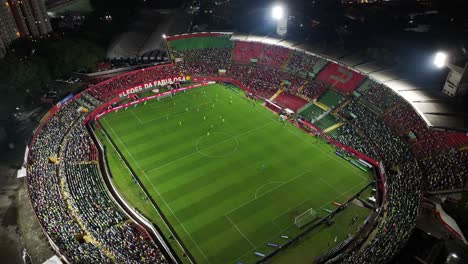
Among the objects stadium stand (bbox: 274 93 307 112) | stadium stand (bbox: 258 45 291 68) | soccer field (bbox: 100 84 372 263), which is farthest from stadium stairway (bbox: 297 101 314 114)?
stadium stand (bbox: 258 45 291 68)

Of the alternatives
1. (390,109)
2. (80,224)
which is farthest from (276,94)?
(80,224)

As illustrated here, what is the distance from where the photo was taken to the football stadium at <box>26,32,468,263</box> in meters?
32.0

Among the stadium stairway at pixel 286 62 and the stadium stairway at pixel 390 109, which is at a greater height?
the stadium stairway at pixel 286 62

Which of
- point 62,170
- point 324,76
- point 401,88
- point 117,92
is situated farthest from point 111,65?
point 401,88

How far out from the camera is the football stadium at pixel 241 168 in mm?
32031

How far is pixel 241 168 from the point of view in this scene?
4272 centimetres

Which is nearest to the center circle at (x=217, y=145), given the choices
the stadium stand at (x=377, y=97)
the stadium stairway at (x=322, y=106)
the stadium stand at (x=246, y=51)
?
the stadium stairway at (x=322, y=106)

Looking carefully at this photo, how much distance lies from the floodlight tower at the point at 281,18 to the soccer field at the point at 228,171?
19.6 metres

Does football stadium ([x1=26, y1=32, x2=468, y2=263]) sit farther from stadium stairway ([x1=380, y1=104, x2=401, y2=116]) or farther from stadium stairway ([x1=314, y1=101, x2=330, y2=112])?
stadium stairway ([x1=314, y1=101, x2=330, y2=112])

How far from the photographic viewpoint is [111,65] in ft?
238

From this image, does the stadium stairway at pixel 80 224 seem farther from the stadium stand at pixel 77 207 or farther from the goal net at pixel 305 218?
the goal net at pixel 305 218

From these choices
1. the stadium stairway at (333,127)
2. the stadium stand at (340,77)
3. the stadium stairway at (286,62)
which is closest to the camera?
the stadium stairway at (333,127)

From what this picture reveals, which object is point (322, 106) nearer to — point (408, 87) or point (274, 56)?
point (408, 87)

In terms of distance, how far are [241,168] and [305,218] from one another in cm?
1091
